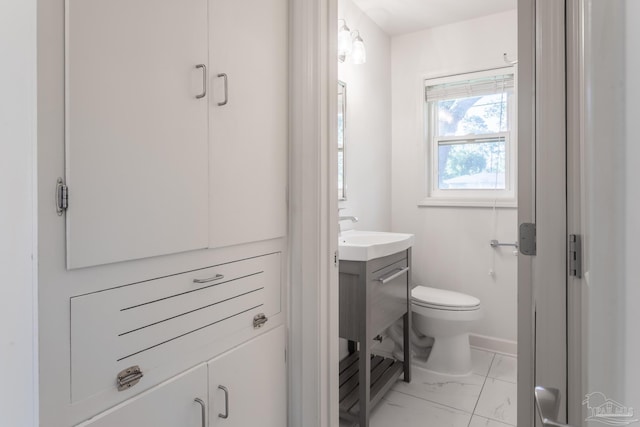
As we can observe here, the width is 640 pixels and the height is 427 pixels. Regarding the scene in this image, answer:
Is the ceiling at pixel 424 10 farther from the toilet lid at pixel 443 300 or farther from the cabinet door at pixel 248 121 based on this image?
the toilet lid at pixel 443 300

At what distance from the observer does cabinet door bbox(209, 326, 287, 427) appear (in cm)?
109

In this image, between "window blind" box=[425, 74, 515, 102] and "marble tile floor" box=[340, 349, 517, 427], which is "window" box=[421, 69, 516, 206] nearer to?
"window blind" box=[425, 74, 515, 102]

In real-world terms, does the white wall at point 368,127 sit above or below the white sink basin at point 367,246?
above

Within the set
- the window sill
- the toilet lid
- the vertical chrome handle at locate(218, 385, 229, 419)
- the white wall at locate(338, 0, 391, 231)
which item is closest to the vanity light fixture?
the white wall at locate(338, 0, 391, 231)

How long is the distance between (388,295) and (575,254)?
4.17 feet

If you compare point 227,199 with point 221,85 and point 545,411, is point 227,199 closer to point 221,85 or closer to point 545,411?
point 221,85

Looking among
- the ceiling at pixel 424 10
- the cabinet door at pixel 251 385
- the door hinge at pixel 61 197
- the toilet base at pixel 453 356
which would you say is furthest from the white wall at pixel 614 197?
the ceiling at pixel 424 10

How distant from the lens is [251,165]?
1185 mm

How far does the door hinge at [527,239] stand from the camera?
106 cm

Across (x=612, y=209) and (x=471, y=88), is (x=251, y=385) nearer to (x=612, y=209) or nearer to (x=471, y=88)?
(x=612, y=209)

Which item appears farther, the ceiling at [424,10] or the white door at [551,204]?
the ceiling at [424,10]

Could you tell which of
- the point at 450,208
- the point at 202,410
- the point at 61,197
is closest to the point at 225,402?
the point at 202,410

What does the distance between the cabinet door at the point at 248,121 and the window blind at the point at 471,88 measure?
1.99 metres

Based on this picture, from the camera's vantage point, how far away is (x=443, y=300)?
2.45 m
